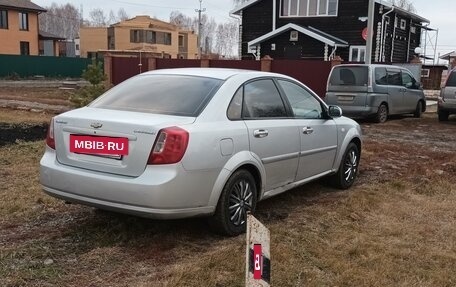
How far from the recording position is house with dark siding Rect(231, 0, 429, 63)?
2803 centimetres

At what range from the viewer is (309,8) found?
2930 centimetres


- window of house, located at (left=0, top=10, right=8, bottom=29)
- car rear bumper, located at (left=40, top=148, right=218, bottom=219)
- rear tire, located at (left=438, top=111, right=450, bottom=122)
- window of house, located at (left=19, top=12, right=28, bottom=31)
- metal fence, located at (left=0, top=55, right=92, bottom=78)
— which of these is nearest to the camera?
car rear bumper, located at (left=40, top=148, right=218, bottom=219)

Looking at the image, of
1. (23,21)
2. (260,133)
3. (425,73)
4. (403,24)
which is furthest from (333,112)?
(23,21)

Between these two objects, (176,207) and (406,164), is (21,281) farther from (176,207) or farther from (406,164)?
(406,164)

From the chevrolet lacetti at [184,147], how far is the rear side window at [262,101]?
0.01 meters

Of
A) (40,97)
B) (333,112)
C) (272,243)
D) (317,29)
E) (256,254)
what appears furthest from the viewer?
(317,29)

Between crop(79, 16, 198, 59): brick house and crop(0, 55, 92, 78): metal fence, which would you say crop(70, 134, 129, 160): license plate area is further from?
crop(79, 16, 198, 59): brick house

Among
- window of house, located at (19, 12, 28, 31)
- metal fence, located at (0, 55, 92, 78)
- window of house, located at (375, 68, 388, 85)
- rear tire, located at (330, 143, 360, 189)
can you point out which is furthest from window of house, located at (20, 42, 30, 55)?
rear tire, located at (330, 143, 360, 189)

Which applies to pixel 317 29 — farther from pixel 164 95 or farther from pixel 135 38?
pixel 135 38

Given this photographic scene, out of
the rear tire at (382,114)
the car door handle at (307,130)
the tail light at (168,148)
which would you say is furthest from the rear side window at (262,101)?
the rear tire at (382,114)

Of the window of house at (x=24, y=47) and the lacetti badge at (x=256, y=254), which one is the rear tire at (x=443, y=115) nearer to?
the lacetti badge at (x=256, y=254)

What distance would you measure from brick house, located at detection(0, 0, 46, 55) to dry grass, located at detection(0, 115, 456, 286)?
4165 cm

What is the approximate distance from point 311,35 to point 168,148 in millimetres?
25336

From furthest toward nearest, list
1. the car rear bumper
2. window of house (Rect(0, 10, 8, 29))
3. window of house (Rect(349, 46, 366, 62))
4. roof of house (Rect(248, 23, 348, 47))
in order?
window of house (Rect(0, 10, 8, 29)), window of house (Rect(349, 46, 366, 62)), roof of house (Rect(248, 23, 348, 47)), the car rear bumper
